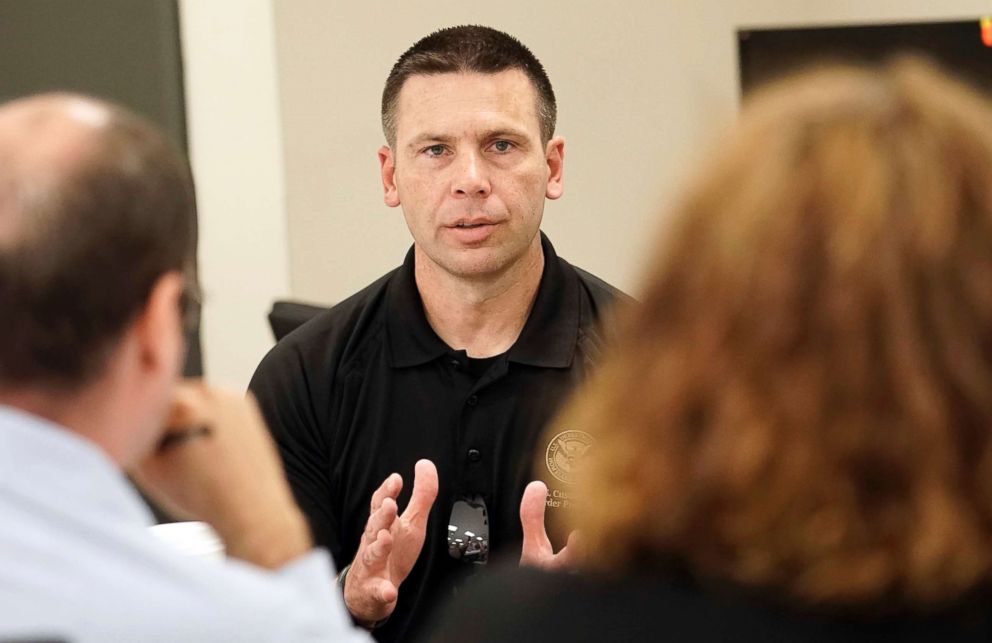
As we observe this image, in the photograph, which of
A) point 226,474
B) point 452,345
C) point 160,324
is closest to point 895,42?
point 452,345

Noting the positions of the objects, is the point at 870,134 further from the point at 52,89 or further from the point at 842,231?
the point at 52,89

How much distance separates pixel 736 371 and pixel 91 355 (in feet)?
1.49

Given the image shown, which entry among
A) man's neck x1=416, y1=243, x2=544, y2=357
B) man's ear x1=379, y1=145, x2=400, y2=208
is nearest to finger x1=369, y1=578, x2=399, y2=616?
man's neck x1=416, y1=243, x2=544, y2=357

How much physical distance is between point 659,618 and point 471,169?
148 centimetres

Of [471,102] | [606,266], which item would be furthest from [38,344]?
[606,266]

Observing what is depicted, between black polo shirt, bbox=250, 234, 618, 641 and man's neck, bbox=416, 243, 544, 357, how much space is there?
0.03 m

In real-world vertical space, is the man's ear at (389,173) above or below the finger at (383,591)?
above

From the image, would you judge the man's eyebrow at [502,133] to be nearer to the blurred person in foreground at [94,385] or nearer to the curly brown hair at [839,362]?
the blurred person in foreground at [94,385]

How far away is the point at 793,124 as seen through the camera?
854 millimetres

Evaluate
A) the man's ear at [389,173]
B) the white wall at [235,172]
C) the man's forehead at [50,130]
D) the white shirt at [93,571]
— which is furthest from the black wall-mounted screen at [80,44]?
the white shirt at [93,571]

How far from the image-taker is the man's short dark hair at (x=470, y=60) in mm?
2336

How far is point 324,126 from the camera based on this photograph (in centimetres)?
363

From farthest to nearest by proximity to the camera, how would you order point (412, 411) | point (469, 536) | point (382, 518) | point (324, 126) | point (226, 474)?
point (324, 126), point (412, 411), point (469, 536), point (382, 518), point (226, 474)

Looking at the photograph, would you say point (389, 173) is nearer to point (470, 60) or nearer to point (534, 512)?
point (470, 60)
